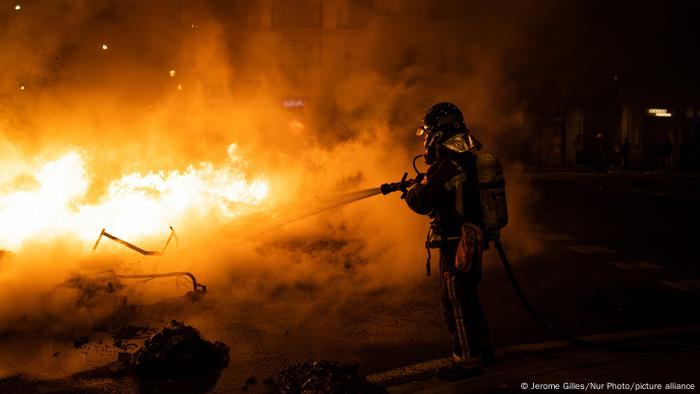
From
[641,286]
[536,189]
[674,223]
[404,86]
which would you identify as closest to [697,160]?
[536,189]

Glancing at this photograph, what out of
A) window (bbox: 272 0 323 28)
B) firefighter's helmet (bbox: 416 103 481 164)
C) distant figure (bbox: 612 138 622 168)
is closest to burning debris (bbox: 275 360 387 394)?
firefighter's helmet (bbox: 416 103 481 164)

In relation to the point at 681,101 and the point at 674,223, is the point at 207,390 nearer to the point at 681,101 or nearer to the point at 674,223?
the point at 674,223

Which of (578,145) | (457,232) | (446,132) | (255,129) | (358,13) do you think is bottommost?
(457,232)

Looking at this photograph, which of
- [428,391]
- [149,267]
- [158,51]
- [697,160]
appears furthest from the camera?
[697,160]

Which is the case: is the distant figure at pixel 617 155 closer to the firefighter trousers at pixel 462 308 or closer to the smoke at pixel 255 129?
the smoke at pixel 255 129

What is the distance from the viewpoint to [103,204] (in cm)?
781

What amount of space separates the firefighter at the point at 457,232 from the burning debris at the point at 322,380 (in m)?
0.66

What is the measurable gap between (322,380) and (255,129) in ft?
29.2

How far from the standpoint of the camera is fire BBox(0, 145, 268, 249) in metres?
7.23

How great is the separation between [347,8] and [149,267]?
232 inches

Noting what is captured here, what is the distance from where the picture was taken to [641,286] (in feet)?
22.1

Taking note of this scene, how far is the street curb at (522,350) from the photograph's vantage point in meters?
4.15

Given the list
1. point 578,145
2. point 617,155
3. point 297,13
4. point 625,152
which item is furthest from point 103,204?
point 617,155

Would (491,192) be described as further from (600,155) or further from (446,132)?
(600,155)
